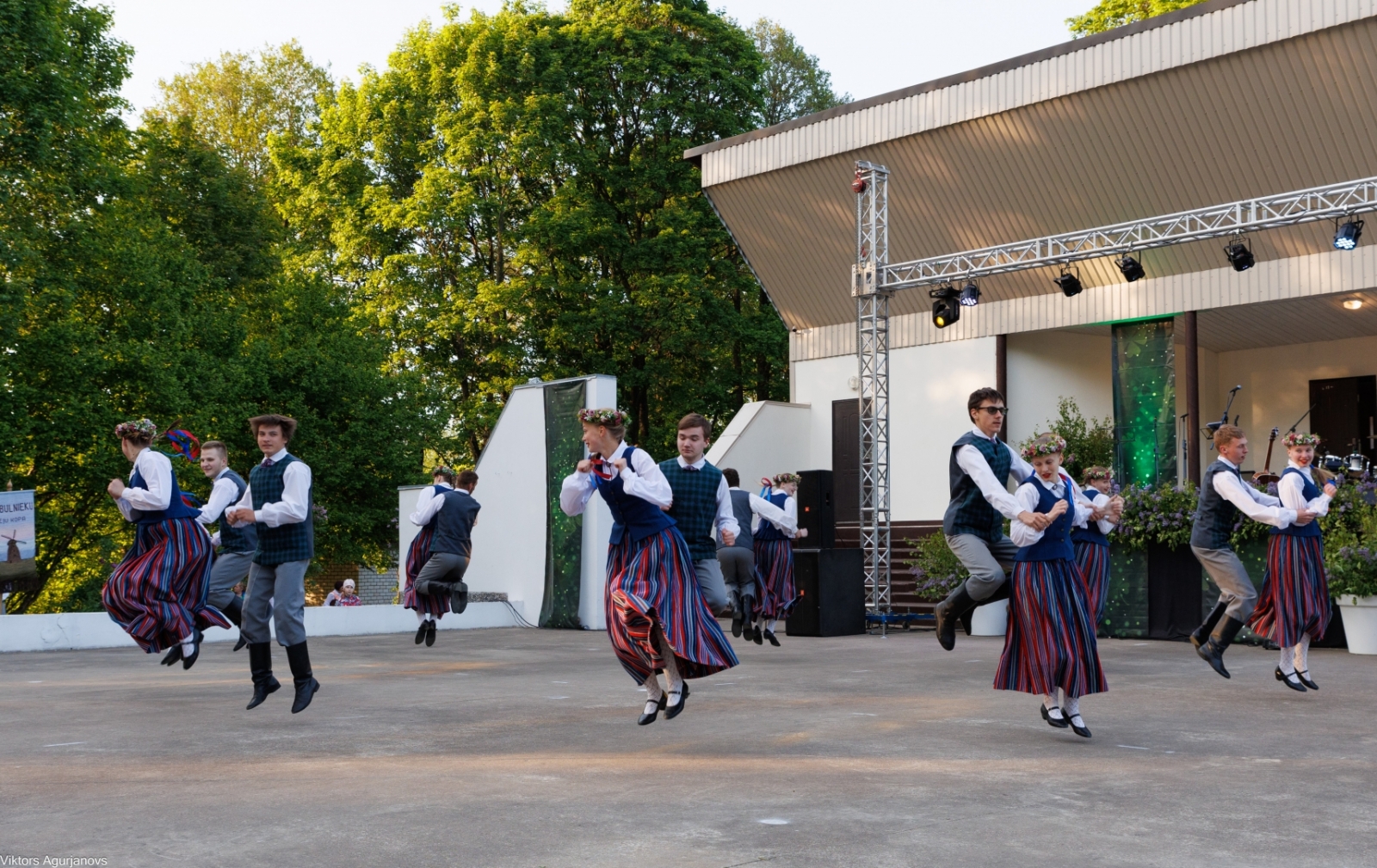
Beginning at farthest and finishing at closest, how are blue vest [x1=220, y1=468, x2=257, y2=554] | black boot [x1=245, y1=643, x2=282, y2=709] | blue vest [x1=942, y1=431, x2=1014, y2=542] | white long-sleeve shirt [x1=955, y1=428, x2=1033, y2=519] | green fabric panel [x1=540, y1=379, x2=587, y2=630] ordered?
green fabric panel [x1=540, y1=379, x2=587, y2=630] < blue vest [x1=220, y1=468, x2=257, y2=554] < black boot [x1=245, y1=643, x2=282, y2=709] < blue vest [x1=942, y1=431, x2=1014, y2=542] < white long-sleeve shirt [x1=955, y1=428, x2=1033, y2=519]

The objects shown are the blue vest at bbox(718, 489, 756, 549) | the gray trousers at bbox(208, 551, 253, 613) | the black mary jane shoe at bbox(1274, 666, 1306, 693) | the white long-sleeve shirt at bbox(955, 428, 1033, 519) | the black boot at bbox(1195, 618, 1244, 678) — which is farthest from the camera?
the blue vest at bbox(718, 489, 756, 549)

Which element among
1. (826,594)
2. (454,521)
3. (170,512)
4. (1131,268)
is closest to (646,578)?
(170,512)

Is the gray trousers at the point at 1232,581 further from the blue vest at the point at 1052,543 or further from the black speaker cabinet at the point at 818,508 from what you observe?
the black speaker cabinet at the point at 818,508

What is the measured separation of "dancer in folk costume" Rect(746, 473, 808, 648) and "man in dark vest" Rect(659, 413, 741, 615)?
19.7 feet

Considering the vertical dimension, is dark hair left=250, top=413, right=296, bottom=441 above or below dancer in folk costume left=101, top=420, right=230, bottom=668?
above

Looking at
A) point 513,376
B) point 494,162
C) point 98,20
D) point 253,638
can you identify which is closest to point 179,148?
point 98,20

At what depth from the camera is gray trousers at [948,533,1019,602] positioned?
6.91 m

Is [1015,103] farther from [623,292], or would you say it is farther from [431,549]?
[623,292]

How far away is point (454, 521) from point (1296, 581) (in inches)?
298

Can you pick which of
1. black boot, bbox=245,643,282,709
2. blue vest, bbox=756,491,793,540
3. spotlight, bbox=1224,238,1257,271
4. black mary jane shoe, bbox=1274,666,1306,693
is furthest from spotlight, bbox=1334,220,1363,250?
black boot, bbox=245,643,282,709

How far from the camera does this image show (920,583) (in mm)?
16953

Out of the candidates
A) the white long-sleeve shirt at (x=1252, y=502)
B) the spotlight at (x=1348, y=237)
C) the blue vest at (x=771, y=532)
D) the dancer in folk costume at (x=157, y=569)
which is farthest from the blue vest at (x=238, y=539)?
the spotlight at (x=1348, y=237)

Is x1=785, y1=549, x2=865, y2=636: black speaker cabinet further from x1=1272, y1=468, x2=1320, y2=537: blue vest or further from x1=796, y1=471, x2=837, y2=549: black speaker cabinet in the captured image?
x1=1272, y1=468, x2=1320, y2=537: blue vest

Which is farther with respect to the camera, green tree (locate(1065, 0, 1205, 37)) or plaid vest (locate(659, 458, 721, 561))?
green tree (locate(1065, 0, 1205, 37))
